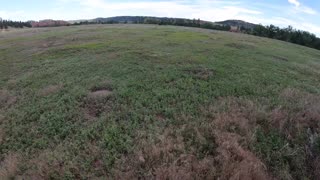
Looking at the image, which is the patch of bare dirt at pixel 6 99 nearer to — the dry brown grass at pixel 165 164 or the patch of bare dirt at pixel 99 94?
the patch of bare dirt at pixel 99 94

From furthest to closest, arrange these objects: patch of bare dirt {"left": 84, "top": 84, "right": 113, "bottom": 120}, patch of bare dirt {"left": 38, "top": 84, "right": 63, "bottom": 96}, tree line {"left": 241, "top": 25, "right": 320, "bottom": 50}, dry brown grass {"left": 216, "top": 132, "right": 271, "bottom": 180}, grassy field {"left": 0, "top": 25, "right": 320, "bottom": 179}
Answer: tree line {"left": 241, "top": 25, "right": 320, "bottom": 50} → patch of bare dirt {"left": 38, "top": 84, "right": 63, "bottom": 96} → patch of bare dirt {"left": 84, "top": 84, "right": 113, "bottom": 120} → grassy field {"left": 0, "top": 25, "right": 320, "bottom": 179} → dry brown grass {"left": 216, "top": 132, "right": 271, "bottom": 180}

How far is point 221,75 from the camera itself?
48.2ft

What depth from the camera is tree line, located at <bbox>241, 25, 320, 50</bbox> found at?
6016cm

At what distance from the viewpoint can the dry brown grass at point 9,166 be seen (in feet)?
23.1

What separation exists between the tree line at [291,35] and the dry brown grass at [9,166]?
62.7m

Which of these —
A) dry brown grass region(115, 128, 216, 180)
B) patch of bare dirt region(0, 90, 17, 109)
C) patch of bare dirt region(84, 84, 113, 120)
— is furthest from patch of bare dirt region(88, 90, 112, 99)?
dry brown grass region(115, 128, 216, 180)

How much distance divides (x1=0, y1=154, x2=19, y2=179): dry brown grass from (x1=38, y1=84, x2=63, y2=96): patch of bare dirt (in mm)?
5052

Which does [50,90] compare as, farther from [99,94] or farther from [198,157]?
[198,157]

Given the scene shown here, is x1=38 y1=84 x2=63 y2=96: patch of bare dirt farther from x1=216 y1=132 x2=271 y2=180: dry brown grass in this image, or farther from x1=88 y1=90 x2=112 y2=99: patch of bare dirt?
x1=216 y1=132 x2=271 y2=180: dry brown grass

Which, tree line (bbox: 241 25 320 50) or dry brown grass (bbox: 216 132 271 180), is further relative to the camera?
tree line (bbox: 241 25 320 50)

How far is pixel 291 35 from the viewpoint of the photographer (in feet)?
202

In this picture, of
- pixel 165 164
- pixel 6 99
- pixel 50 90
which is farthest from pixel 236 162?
pixel 6 99

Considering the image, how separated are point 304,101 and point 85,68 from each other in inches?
455

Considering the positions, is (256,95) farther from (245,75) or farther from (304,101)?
(245,75)
